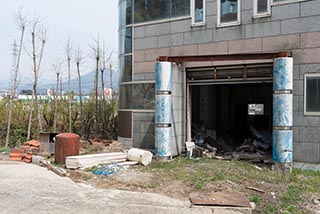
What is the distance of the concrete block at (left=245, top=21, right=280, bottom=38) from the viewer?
9414 mm

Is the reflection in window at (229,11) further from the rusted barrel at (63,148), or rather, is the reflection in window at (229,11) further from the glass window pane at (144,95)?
the rusted barrel at (63,148)

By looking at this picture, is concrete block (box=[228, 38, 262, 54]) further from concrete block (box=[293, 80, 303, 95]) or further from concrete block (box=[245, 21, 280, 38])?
concrete block (box=[293, 80, 303, 95])

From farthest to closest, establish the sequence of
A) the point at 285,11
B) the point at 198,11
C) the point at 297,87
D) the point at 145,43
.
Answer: the point at 145,43 → the point at 198,11 → the point at 285,11 → the point at 297,87

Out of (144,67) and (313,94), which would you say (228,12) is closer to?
(144,67)

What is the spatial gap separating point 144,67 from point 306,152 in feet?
18.6

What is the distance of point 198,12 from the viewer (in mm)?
10711

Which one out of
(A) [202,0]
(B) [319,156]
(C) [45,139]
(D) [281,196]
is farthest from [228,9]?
(C) [45,139]

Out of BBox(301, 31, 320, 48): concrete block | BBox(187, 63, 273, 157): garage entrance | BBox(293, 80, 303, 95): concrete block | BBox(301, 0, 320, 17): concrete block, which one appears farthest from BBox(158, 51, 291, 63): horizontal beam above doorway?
BBox(301, 0, 320, 17): concrete block

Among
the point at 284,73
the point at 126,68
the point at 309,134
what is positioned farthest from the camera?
the point at 126,68

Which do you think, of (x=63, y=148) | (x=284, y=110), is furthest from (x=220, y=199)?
(x=63, y=148)

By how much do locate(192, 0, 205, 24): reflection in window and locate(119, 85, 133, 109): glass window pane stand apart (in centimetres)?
321

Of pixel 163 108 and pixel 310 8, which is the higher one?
pixel 310 8

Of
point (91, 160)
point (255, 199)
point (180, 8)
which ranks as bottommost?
point (255, 199)

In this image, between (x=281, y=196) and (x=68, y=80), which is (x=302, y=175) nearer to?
(x=281, y=196)
